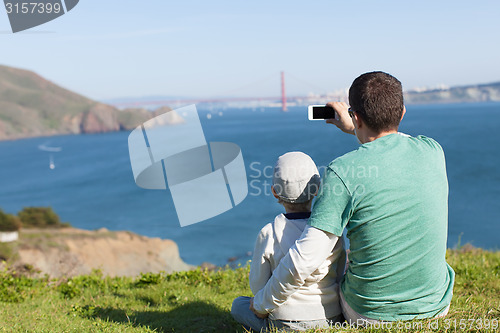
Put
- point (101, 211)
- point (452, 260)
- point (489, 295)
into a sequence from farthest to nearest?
1. point (101, 211)
2. point (452, 260)
3. point (489, 295)

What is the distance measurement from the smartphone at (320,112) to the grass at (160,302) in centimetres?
101

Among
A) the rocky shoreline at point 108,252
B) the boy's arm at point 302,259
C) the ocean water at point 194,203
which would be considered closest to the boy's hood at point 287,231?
the boy's arm at point 302,259

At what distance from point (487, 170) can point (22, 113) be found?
3646 inches

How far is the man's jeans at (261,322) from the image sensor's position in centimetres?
212

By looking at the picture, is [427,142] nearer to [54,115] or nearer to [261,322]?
[261,322]

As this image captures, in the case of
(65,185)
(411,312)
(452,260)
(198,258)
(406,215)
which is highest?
(406,215)

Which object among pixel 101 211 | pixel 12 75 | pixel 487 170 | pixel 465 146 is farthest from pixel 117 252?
pixel 12 75

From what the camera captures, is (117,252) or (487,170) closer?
(117,252)

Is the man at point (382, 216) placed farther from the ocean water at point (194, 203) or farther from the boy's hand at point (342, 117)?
the ocean water at point (194, 203)

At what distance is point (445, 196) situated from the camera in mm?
1935

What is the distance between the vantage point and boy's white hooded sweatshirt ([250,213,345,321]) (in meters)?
2.06

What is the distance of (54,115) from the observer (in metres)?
107

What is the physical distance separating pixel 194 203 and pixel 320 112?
3308 centimetres

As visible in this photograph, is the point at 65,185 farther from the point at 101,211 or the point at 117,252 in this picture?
the point at 117,252
